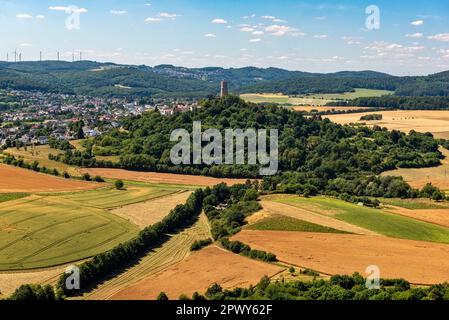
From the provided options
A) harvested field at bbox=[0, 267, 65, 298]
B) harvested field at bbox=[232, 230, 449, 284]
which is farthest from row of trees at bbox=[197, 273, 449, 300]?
harvested field at bbox=[0, 267, 65, 298]

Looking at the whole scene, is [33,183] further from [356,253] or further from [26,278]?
[356,253]

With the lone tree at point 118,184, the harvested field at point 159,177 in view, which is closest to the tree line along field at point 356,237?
the harvested field at point 159,177

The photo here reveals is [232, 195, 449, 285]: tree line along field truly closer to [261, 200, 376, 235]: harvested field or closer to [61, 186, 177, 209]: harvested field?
[261, 200, 376, 235]: harvested field

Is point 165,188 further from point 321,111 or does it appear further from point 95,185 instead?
point 321,111

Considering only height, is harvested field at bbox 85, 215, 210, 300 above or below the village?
below
